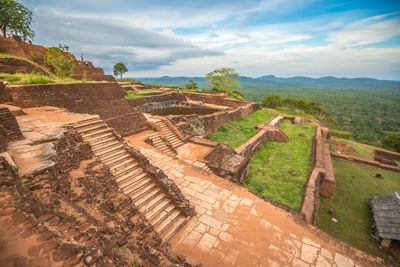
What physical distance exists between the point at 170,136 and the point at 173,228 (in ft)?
24.4

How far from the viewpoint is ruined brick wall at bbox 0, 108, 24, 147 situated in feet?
13.8

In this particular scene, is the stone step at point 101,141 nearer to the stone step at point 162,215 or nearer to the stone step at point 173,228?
the stone step at point 162,215

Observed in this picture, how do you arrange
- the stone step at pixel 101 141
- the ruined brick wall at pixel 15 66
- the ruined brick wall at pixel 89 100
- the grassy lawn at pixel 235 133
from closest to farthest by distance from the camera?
1. the stone step at pixel 101 141
2. the ruined brick wall at pixel 89 100
3. the ruined brick wall at pixel 15 66
4. the grassy lawn at pixel 235 133

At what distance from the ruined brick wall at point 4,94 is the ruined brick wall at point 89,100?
6.3 inches

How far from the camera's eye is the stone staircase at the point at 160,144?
33.4 ft

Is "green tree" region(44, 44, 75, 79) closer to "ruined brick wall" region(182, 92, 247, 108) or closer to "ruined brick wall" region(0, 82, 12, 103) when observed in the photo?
"ruined brick wall" region(0, 82, 12, 103)

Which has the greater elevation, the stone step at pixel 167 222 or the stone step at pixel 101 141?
the stone step at pixel 101 141

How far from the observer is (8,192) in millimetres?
2539

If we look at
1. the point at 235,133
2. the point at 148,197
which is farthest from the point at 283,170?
the point at 148,197

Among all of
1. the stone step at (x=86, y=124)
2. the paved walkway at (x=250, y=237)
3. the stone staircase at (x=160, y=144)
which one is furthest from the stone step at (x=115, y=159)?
the stone staircase at (x=160, y=144)

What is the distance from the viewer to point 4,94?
7.22 m

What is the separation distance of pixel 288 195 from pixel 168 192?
6.38m

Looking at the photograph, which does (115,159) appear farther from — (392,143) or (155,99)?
(392,143)

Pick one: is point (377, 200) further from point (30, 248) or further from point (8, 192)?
point (8, 192)
